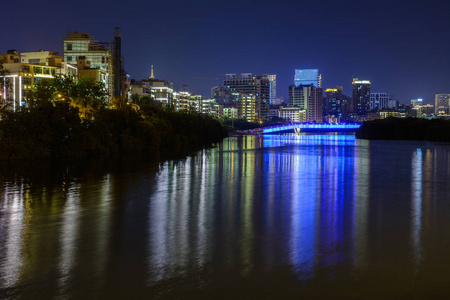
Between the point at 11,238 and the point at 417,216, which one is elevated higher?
the point at 11,238

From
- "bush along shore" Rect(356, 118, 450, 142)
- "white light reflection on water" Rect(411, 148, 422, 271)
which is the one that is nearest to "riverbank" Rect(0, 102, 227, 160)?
"white light reflection on water" Rect(411, 148, 422, 271)

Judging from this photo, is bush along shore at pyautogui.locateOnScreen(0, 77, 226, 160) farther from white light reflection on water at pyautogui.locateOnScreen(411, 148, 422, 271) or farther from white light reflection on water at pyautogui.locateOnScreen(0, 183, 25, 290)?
white light reflection on water at pyautogui.locateOnScreen(411, 148, 422, 271)

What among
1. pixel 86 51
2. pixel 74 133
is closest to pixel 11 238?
pixel 74 133

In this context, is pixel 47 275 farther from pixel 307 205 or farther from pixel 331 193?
pixel 331 193

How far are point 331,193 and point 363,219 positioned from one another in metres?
5.93

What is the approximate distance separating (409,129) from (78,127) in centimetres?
7879

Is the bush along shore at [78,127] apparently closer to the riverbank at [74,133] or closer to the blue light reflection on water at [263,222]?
the riverbank at [74,133]

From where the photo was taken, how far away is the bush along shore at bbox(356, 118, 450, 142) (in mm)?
92812

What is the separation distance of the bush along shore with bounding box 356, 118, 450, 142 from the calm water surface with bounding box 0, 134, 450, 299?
75659 mm

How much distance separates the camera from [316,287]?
354 inches

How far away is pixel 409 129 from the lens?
103 meters

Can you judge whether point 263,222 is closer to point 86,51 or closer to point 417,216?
point 417,216

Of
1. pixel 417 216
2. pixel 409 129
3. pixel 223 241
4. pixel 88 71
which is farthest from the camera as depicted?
pixel 88 71

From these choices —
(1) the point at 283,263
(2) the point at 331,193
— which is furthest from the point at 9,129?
(1) the point at 283,263
